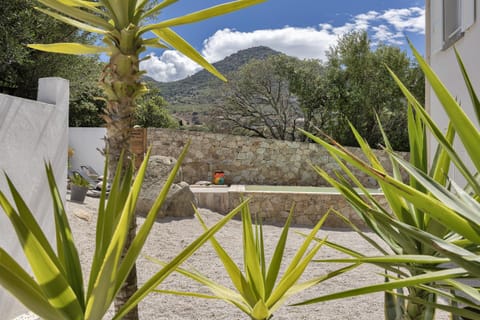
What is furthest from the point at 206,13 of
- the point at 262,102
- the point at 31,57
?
the point at 262,102

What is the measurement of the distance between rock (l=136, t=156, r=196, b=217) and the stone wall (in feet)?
14.5

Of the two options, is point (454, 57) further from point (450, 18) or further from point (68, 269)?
point (68, 269)

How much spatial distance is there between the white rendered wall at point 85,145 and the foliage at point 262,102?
797cm

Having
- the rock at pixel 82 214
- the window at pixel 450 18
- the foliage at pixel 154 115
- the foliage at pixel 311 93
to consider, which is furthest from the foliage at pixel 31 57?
the foliage at pixel 154 115

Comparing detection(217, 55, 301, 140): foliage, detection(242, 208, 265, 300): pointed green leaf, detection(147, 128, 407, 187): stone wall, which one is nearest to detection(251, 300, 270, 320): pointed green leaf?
detection(242, 208, 265, 300): pointed green leaf

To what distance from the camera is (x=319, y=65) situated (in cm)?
1975

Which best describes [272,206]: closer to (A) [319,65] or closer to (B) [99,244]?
(B) [99,244]

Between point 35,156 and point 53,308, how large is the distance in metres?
3.26

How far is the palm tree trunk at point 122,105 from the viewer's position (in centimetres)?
226

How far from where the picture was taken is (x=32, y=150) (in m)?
4.02

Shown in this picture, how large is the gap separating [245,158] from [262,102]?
741cm

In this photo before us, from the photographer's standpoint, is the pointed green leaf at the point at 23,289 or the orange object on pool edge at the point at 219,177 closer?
the pointed green leaf at the point at 23,289

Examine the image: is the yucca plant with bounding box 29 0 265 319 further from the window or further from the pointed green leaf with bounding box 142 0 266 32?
the window

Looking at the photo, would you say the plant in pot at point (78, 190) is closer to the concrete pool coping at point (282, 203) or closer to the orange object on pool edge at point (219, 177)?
the concrete pool coping at point (282, 203)
